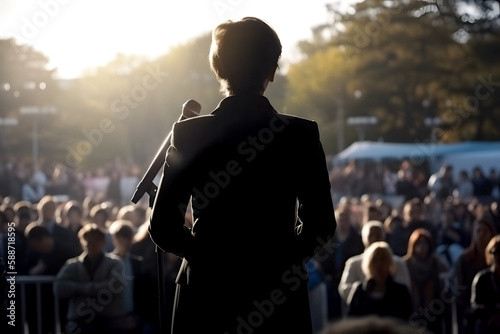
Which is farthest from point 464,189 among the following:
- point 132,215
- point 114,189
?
point 132,215

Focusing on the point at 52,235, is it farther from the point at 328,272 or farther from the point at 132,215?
the point at 328,272

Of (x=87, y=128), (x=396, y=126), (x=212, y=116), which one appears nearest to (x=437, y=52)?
(x=396, y=126)

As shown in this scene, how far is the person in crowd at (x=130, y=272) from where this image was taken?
8.89 m

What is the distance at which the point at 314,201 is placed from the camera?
3166 mm

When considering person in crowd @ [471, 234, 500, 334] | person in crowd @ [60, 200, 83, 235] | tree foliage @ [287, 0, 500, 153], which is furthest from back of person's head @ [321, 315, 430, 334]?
tree foliage @ [287, 0, 500, 153]

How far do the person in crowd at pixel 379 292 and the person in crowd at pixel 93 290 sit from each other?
1.89 meters

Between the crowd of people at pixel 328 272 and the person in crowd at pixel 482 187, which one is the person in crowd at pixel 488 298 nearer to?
the crowd of people at pixel 328 272

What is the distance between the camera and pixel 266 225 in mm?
3150

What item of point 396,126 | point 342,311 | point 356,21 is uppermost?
point 356,21

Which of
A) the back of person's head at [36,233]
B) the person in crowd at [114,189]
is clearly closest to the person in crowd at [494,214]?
the back of person's head at [36,233]

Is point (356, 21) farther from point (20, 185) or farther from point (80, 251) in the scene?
point (80, 251)

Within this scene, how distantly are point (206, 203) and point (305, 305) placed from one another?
0.42 metres

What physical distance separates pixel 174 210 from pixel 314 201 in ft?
1.37

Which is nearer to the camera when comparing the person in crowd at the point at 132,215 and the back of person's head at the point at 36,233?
the back of person's head at the point at 36,233
